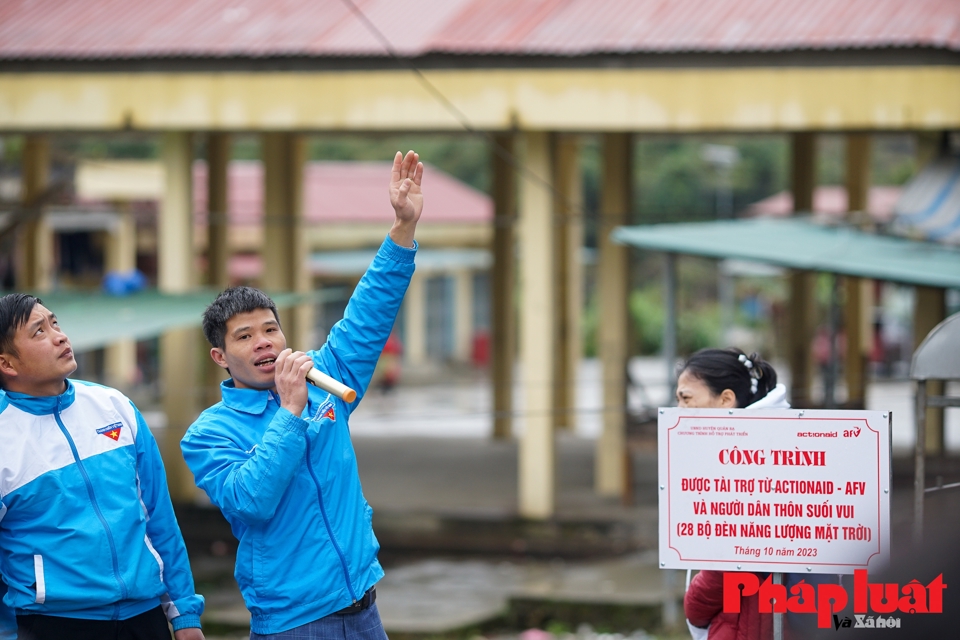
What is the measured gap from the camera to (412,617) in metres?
7.54

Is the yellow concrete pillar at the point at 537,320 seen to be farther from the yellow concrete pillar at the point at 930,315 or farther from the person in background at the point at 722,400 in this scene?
the person in background at the point at 722,400

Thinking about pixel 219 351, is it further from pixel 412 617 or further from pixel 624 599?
pixel 624 599

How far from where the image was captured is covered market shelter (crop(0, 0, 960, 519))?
8.94 meters

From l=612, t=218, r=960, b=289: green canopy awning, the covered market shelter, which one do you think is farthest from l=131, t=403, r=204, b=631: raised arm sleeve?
the covered market shelter

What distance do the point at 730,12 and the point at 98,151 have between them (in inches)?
976

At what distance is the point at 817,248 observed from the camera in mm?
8070

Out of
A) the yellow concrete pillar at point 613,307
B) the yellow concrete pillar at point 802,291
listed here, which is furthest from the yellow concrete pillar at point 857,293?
the yellow concrete pillar at point 613,307

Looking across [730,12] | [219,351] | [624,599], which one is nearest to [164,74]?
[730,12]

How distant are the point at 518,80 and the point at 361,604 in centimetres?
683

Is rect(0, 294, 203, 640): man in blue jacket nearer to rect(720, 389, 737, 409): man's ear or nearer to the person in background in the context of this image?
the person in background

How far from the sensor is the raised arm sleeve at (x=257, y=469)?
115 inches

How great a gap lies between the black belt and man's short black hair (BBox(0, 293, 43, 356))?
3.78ft

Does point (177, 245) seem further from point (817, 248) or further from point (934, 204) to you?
point (934, 204)

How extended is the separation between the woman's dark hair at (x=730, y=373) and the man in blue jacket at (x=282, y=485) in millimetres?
1072
